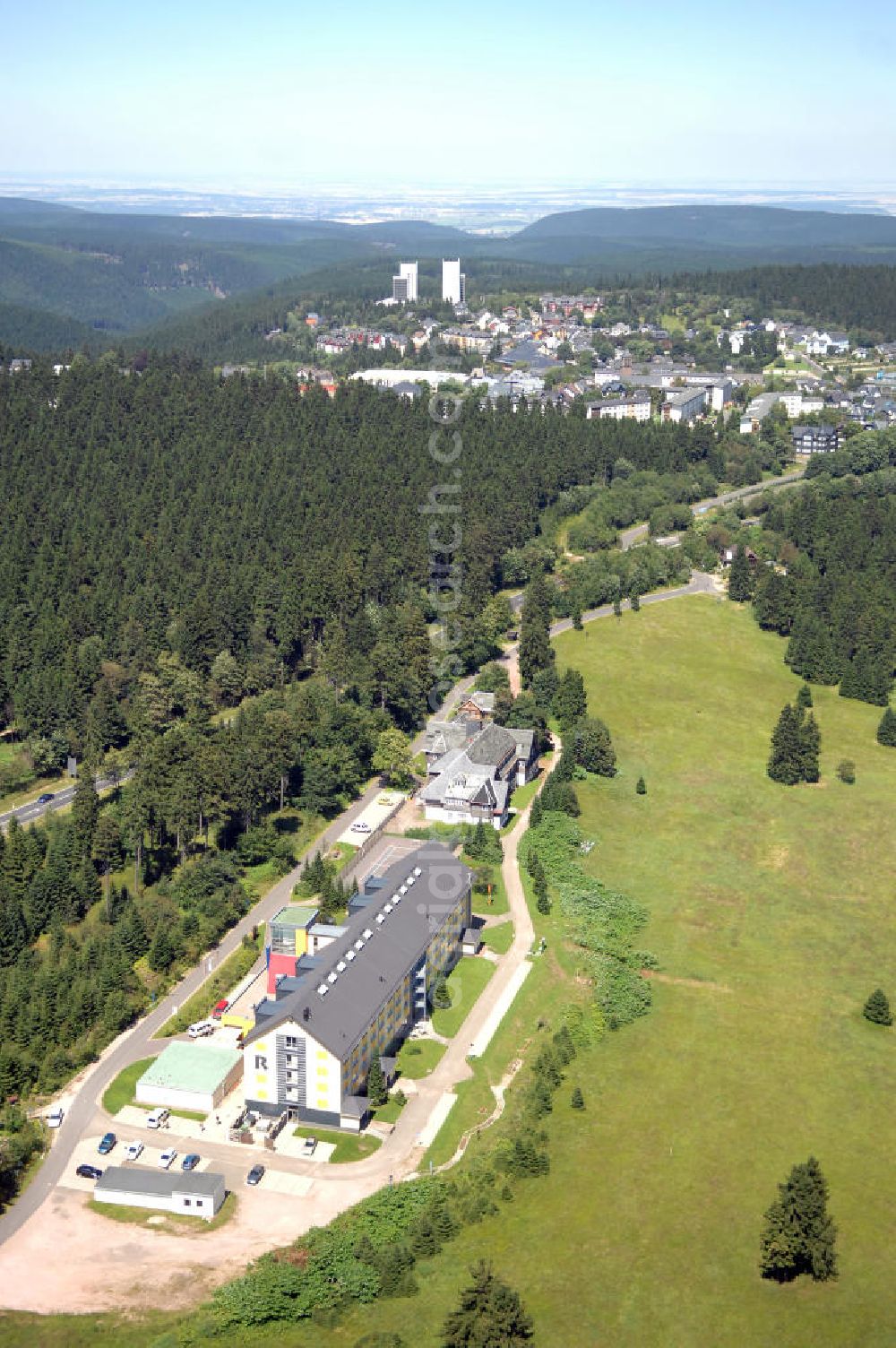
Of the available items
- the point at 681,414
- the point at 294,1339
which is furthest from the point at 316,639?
the point at 681,414

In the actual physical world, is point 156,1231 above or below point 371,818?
below

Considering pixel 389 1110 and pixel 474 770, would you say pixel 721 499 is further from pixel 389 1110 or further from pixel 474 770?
pixel 389 1110

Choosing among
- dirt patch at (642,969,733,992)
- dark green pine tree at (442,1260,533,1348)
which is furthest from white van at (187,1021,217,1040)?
dirt patch at (642,969,733,992)

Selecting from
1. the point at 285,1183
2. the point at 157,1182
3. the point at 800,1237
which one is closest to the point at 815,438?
the point at 800,1237

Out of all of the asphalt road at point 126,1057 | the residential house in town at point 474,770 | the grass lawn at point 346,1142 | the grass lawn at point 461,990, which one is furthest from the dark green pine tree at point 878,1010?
the asphalt road at point 126,1057

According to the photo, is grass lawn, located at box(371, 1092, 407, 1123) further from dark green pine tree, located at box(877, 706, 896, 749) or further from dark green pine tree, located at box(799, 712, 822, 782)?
dark green pine tree, located at box(877, 706, 896, 749)

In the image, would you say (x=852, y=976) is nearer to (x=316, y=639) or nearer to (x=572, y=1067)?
(x=572, y=1067)

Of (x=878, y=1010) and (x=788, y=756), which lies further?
(x=788, y=756)
